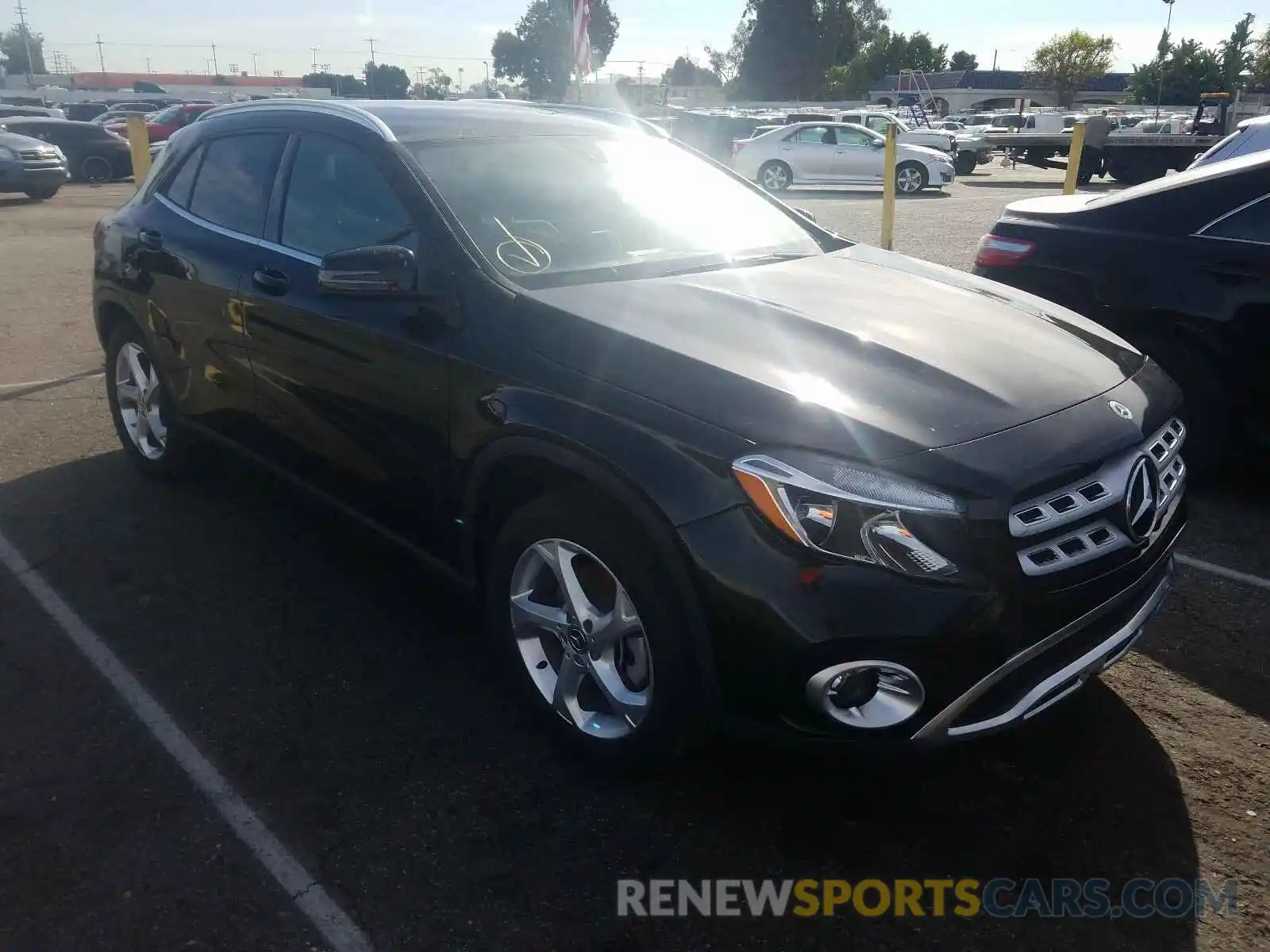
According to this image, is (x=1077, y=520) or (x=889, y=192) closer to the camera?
(x=1077, y=520)

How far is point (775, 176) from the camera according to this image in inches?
944

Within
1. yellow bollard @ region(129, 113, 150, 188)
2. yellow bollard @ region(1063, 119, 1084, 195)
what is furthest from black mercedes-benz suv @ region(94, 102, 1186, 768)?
yellow bollard @ region(1063, 119, 1084, 195)

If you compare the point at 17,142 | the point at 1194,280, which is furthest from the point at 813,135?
the point at 1194,280

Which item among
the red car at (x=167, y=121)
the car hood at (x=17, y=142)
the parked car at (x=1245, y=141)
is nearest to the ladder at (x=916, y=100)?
the red car at (x=167, y=121)

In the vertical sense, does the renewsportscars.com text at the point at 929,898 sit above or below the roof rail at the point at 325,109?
below

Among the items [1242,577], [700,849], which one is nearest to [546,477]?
[700,849]

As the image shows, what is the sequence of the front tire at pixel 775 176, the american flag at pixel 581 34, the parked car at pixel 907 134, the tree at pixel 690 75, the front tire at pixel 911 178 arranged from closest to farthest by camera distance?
the american flag at pixel 581 34 < the front tire at pixel 911 178 < the front tire at pixel 775 176 < the parked car at pixel 907 134 < the tree at pixel 690 75

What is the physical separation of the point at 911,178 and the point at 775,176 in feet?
9.63

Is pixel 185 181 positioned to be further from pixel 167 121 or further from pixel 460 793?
pixel 167 121

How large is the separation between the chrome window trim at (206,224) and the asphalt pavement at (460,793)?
97 cm

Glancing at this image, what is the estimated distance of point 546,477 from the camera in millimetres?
2955

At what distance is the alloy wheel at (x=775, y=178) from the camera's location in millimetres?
23844

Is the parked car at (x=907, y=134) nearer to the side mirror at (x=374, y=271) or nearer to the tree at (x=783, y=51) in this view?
the side mirror at (x=374, y=271)

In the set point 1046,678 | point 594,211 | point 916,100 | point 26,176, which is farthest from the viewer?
point 916,100
